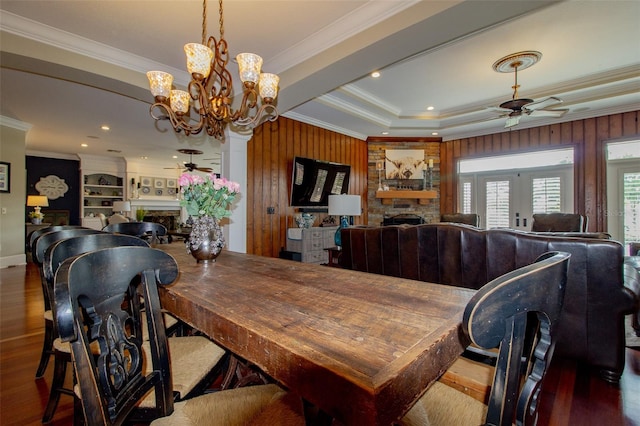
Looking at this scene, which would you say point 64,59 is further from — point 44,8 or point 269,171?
point 269,171

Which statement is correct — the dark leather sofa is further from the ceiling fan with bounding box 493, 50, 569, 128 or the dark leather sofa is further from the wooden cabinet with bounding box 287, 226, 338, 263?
the wooden cabinet with bounding box 287, 226, 338, 263

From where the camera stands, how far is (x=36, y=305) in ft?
11.1

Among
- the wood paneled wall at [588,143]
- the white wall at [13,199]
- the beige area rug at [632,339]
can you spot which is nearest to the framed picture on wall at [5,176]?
the white wall at [13,199]

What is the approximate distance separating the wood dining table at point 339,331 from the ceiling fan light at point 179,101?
168cm

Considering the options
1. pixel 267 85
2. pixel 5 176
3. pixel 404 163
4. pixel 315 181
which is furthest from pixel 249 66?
pixel 5 176

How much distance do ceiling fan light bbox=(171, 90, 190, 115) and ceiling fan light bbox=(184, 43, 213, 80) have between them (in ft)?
1.67

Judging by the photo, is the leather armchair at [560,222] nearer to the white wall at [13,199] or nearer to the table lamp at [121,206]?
A: the white wall at [13,199]

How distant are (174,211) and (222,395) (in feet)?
34.5

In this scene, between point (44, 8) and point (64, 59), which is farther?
point (64, 59)

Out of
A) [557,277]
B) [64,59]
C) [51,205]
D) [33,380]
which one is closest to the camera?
[557,277]

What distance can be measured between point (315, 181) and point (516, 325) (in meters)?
4.96

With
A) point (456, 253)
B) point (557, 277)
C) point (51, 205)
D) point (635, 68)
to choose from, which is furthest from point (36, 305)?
point (635, 68)

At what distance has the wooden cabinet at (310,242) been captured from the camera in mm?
4699

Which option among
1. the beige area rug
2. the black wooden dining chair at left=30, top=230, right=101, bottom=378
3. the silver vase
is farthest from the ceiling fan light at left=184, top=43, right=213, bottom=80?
the beige area rug
